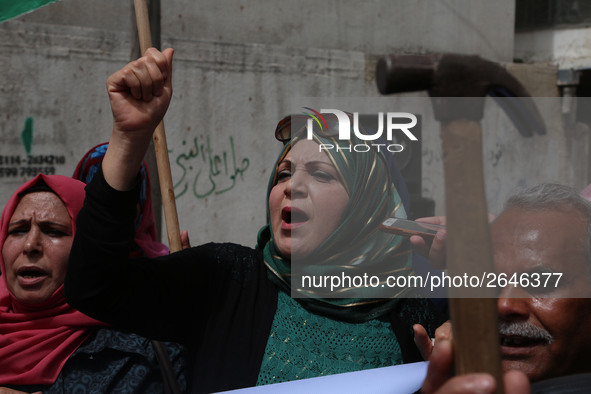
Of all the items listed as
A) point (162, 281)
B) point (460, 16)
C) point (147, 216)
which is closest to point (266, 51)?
point (460, 16)

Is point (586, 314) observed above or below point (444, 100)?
below

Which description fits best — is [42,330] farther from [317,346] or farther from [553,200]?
[553,200]

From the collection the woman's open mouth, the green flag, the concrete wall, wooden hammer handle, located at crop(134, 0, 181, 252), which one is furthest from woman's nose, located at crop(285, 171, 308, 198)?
the concrete wall

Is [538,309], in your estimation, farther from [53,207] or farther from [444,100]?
[53,207]

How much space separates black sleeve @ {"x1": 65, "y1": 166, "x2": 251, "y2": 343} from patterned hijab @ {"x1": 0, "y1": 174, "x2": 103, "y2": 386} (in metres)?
0.68

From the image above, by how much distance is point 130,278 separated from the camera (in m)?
1.53

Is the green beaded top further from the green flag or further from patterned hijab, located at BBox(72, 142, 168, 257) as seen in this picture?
the green flag

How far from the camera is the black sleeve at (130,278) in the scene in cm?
141

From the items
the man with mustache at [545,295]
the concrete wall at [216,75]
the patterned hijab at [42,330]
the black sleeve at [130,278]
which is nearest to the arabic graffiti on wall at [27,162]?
the concrete wall at [216,75]

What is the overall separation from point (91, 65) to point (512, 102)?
504cm

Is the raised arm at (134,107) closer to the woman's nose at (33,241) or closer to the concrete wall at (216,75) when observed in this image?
the woman's nose at (33,241)

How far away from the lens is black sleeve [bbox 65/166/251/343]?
4.64ft

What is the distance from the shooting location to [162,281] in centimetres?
163

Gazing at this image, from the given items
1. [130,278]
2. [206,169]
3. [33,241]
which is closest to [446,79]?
[130,278]
